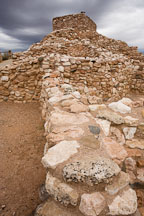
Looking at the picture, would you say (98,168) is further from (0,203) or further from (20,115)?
(20,115)

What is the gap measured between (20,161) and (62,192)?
1.62 m

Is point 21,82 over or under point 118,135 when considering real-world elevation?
over

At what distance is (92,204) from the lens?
99cm

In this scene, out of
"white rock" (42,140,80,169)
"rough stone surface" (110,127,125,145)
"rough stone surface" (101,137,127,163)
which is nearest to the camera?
"white rock" (42,140,80,169)

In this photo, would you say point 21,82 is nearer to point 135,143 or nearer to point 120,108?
point 120,108

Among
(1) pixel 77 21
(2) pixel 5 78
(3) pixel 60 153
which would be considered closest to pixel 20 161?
(3) pixel 60 153

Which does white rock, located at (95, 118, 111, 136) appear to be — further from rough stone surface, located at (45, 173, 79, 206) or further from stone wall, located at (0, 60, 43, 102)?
stone wall, located at (0, 60, 43, 102)

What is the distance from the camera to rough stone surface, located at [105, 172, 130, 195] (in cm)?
108

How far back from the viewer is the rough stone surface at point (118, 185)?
1.08m

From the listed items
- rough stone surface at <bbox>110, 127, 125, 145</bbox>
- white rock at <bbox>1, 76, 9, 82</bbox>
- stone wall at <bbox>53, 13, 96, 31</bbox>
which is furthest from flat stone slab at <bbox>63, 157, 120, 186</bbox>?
stone wall at <bbox>53, 13, 96, 31</bbox>

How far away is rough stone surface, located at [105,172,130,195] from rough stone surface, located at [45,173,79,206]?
28 centimetres

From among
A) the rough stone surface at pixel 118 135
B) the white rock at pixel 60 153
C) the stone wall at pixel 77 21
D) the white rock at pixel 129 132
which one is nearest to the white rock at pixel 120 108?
the white rock at pixel 129 132

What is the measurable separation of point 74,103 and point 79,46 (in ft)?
17.6

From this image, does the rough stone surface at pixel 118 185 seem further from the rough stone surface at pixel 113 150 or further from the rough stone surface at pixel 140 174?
the rough stone surface at pixel 140 174
